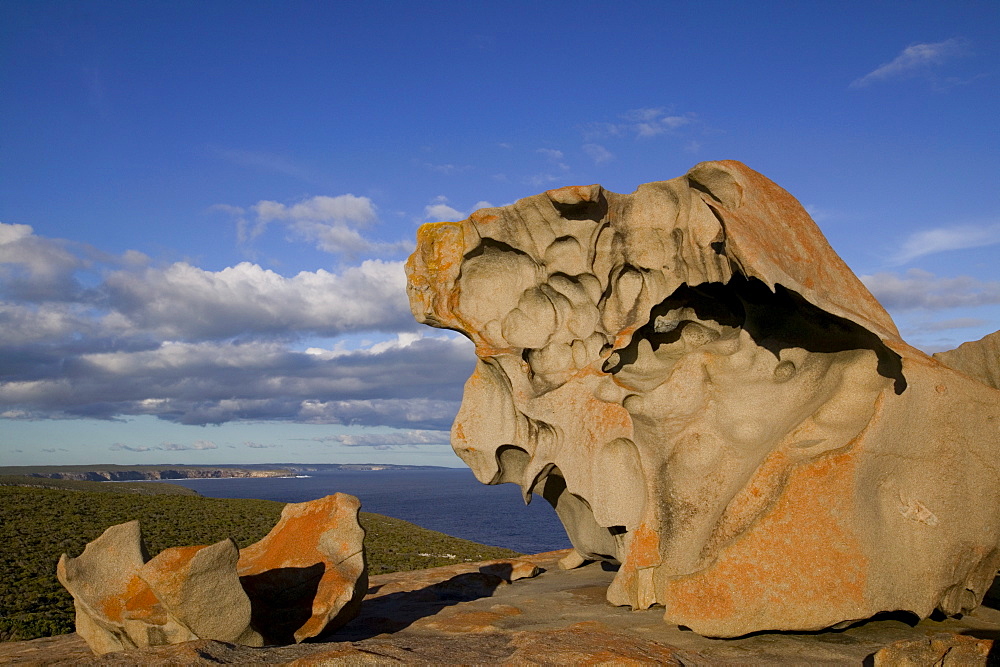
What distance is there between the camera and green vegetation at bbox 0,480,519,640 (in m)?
14.2

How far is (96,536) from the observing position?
23922 mm

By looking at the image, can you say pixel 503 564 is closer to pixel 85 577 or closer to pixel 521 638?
pixel 521 638

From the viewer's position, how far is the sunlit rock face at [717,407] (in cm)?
688

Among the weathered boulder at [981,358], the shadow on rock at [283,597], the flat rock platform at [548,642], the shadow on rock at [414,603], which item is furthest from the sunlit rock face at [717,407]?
the weathered boulder at [981,358]

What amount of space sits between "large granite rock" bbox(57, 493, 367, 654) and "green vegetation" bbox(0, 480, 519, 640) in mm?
6008

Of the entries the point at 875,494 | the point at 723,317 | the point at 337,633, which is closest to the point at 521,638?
the point at 337,633

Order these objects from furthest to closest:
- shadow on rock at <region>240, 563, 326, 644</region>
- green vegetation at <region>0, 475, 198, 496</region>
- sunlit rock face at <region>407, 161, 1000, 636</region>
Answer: green vegetation at <region>0, 475, 198, 496</region> < shadow on rock at <region>240, 563, 326, 644</region> < sunlit rock face at <region>407, 161, 1000, 636</region>

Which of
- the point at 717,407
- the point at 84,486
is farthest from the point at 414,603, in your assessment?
the point at 84,486

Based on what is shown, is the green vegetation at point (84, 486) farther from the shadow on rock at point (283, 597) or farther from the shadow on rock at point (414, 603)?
the shadow on rock at point (283, 597)

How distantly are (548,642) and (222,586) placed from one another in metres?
3.12

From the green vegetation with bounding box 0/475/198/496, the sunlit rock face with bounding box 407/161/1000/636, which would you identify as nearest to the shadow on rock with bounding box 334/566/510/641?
the sunlit rock face with bounding box 407/161/1000/636

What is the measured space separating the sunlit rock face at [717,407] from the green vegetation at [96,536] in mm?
9231

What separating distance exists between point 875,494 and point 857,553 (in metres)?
0.72

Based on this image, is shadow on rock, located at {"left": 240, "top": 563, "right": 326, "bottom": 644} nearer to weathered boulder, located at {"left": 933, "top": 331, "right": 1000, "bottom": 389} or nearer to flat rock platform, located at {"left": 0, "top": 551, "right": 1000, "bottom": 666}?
flat rock platform, located at {"left": 0, "top": 551, "right": 1000, "bottom": 666}
